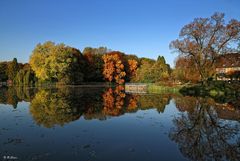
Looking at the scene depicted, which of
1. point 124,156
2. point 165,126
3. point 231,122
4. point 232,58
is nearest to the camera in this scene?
point 124,156

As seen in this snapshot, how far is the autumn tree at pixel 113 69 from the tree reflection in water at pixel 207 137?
50981 mm

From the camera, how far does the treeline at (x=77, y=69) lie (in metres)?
51.3

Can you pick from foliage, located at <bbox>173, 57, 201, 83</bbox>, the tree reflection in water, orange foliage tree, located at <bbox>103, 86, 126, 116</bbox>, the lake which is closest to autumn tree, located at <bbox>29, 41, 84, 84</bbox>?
foliage, located at <bbox>173, 57, 201, 83</bbox>

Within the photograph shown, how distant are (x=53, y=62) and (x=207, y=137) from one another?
151 ft

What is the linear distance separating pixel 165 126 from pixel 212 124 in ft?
7.66

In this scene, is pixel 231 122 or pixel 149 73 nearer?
Answer: pixel 231 122

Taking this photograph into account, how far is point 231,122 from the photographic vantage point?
479 inches

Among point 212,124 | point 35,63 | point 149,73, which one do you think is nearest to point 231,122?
point 212,124

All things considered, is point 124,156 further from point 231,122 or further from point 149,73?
point 149,73

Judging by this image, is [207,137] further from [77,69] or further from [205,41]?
[77,69]

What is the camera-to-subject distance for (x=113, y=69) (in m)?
64.1

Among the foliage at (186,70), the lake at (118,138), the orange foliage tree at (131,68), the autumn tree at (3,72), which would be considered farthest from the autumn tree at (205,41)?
the autumn tree at (3,72)

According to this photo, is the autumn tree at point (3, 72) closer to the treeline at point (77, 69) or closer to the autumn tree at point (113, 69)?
the treeline at point (77, 69)

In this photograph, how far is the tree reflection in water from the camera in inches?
281
